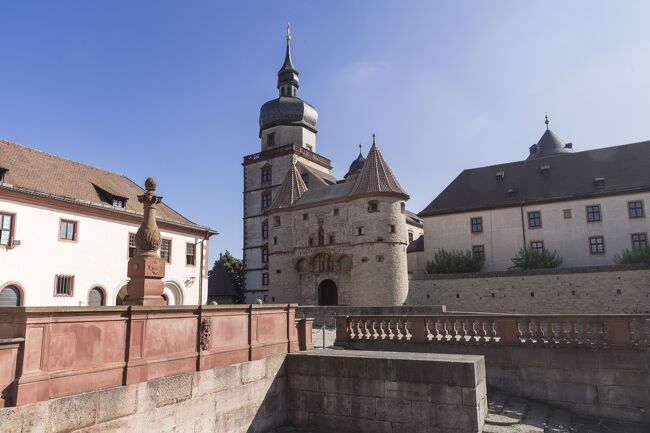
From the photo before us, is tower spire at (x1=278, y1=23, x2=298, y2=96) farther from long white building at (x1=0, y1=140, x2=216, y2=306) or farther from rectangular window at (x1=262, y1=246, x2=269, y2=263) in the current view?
long white building at (x1=0, y1=140, x2=216, y2=306)

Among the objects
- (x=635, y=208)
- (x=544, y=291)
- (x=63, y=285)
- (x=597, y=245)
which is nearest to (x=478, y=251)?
(x=544, y=291)

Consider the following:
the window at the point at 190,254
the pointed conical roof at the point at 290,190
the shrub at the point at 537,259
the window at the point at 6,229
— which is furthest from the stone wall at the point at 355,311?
the pointed conical roof at the point at 290,190

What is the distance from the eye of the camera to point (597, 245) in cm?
3428

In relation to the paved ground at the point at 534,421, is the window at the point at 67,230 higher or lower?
higher

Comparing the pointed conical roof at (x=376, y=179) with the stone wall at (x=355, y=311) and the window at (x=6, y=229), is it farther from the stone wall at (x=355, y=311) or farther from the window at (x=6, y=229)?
the window at (x=6, y=229)

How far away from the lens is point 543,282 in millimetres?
32125

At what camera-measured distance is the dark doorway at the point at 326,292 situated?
4059 centimetres

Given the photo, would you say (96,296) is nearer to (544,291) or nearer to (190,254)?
(190,254)

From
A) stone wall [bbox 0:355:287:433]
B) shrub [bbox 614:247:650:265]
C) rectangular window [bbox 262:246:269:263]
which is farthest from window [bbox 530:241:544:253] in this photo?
stone wall [bbox 0:355:287:433]

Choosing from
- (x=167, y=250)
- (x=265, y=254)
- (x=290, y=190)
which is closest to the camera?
(x=167, y=250)

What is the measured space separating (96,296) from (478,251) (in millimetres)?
28506

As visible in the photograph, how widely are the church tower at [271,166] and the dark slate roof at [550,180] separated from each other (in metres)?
14.7

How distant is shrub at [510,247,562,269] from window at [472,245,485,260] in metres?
3.41

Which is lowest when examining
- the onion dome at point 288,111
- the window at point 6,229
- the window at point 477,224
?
the window at point 6,229
